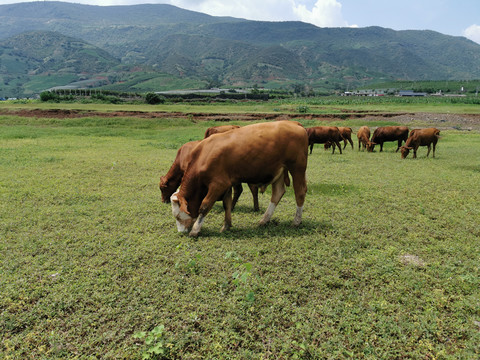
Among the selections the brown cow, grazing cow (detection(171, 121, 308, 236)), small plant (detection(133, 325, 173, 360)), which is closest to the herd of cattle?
grazing cow (detection(171, 121, 308, 236))

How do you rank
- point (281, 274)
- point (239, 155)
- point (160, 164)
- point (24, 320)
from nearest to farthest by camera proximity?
point (24, 320) < point (281, 274) < point (239, 155) < point (160, 164)

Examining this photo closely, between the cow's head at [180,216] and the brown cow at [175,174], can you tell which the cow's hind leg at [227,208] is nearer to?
the cow's head at [180,216]

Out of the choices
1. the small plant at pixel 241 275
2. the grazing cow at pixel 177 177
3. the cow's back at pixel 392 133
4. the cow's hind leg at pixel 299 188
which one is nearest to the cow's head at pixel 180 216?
the grazing cow at pixel 177 177

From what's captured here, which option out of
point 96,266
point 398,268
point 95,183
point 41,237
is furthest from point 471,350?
point 95,183

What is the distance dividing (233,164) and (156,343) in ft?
12.8

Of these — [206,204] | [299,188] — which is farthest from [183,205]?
[299,188]

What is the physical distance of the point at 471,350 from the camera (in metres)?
3.98

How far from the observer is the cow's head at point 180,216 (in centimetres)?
712

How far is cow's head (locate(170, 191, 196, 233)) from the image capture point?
23.4ft

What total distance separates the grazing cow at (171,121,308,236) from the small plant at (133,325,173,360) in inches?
118

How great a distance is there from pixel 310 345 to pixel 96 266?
412 centimetres

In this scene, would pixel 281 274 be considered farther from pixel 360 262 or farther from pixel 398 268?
pixel 398 268

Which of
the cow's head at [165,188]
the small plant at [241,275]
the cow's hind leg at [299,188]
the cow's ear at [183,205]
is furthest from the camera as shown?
the cow's head at [165,188]

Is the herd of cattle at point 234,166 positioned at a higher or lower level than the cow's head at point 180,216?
higher
